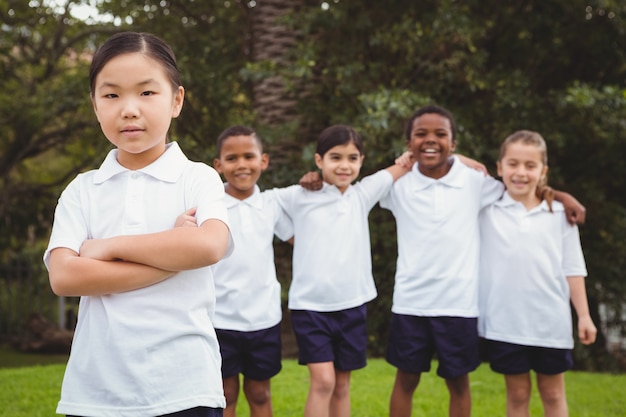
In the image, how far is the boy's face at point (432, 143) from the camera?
4.03 m

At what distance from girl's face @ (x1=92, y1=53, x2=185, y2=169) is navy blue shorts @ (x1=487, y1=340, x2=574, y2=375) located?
7.92 ft

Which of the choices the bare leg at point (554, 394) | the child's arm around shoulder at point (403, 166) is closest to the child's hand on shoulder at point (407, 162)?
the child's arm around shoulder at point (403, 166)

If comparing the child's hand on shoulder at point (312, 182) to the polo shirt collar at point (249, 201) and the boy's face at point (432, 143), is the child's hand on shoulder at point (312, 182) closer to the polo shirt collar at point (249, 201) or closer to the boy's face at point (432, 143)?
the polo shirt collar at point (249, 201)

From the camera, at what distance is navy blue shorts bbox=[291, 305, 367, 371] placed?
3.87 m

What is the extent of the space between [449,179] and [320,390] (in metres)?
1.34

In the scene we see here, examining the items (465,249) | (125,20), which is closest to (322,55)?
(125,20)

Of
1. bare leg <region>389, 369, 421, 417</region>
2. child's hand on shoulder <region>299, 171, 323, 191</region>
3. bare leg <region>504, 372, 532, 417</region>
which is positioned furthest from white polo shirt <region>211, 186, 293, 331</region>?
bare leg <region>504, 372, 532, 417</region>

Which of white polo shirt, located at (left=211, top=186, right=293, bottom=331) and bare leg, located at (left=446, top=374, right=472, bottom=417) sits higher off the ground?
white polo shirt, located at (left=211, top=186, right=293, bottom=331)

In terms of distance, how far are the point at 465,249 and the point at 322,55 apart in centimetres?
419

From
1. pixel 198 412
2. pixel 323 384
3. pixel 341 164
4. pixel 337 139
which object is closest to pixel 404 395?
pixel 323 384

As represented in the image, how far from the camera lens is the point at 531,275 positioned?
3.82 metres

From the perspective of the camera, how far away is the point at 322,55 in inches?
300

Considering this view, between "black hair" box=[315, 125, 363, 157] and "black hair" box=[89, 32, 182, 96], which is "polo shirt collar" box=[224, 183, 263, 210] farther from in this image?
"black hair" box=[89, 32, 182, 96]

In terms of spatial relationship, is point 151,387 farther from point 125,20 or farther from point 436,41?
point 125,20
